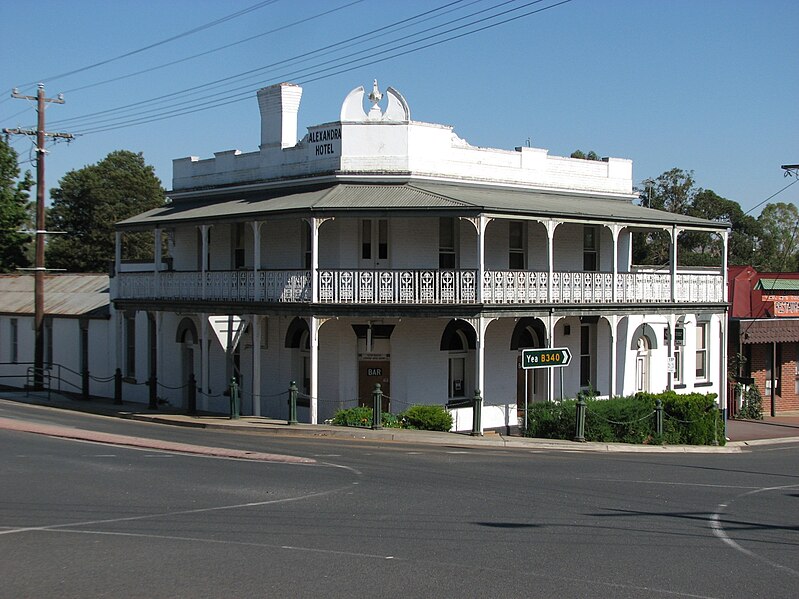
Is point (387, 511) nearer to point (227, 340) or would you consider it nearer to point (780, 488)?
point (780, 488)

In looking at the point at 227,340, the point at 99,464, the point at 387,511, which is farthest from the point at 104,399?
the point at 387,511

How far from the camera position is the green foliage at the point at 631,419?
24.7 metres

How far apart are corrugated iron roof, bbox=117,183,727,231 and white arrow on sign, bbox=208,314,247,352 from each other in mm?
3232

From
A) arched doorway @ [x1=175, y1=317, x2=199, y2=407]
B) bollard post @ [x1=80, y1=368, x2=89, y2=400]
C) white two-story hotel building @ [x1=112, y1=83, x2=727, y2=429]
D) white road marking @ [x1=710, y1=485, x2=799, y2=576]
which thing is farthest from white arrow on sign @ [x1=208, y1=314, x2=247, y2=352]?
white road marking @ [x1=710, y1=485, x2=799, y2=576]

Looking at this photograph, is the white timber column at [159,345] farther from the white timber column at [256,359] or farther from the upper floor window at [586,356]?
the upper floor window at [586,356]

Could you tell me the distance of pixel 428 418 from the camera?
975 inches

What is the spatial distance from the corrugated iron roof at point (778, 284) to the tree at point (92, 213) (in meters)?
48.8

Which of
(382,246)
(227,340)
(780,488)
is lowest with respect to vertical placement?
(780,488)

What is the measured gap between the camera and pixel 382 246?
26984 millimetres

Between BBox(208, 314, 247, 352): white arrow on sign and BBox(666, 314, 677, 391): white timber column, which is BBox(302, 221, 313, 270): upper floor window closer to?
BBox(208, 314, 247, 352): white arrow on sign

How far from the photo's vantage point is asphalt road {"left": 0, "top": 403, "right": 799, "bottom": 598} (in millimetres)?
9727

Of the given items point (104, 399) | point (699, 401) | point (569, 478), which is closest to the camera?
point (569, 478)

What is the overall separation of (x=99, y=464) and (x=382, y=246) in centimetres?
1127

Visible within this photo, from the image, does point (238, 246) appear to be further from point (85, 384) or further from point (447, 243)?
point (85, 384)
